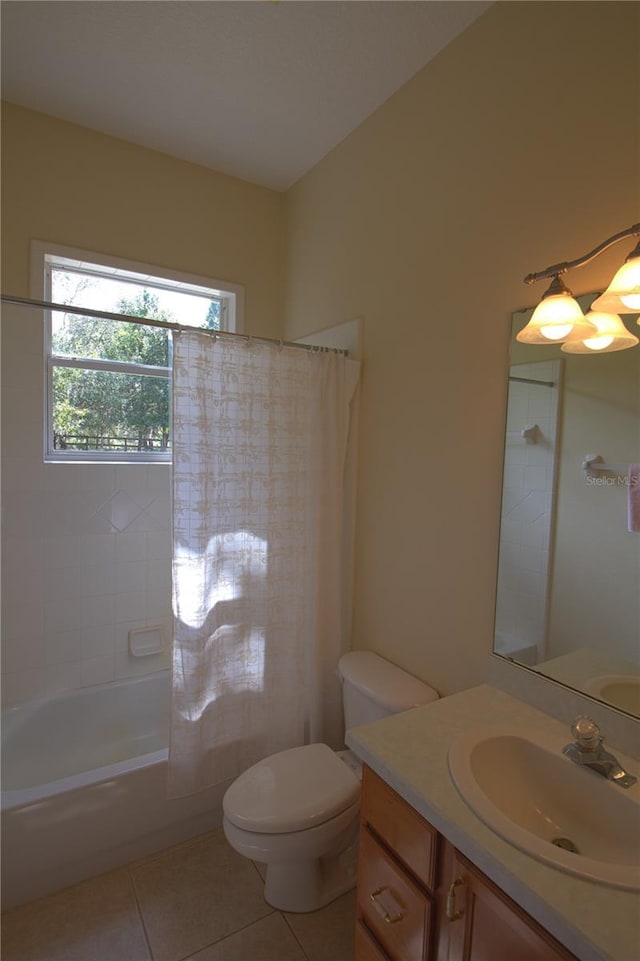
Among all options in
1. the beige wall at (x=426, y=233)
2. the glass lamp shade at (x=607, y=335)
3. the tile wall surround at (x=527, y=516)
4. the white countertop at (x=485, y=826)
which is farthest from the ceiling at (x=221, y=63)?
the white countertop at (x=485, y=826)

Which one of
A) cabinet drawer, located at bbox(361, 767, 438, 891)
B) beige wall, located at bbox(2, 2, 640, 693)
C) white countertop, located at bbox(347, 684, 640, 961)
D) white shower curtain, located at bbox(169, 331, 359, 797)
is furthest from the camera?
white shower curtain, located at bbox(169, 331, 359, 797)

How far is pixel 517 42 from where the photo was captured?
1377 millimetres

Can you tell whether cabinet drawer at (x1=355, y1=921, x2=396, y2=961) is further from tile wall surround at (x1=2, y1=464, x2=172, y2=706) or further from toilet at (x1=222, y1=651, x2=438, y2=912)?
tile wall surround at (x1=2, y1=464, x2=172, y2=706)

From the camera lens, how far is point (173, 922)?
157cm

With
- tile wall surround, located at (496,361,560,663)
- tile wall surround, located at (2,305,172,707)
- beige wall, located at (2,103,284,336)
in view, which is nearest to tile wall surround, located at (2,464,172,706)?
tile wall surround, located at (2,305,172,707)

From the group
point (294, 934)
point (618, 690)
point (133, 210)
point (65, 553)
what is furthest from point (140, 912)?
point (133, 210)

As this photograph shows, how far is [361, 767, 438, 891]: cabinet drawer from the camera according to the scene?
3.21ft

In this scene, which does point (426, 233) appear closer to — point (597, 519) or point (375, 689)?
point (597, 519)

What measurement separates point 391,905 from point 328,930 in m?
0.69

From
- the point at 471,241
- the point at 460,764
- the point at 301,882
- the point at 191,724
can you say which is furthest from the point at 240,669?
the point at 471,241

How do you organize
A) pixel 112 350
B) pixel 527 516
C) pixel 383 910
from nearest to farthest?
pixel 383 910
pixel 527 516
pixel 112 350

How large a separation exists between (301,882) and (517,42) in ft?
9.14

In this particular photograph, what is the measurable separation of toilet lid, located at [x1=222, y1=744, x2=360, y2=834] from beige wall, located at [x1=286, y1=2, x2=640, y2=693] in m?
0.47

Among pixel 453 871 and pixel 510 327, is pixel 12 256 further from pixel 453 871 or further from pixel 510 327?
pixel 453 871
